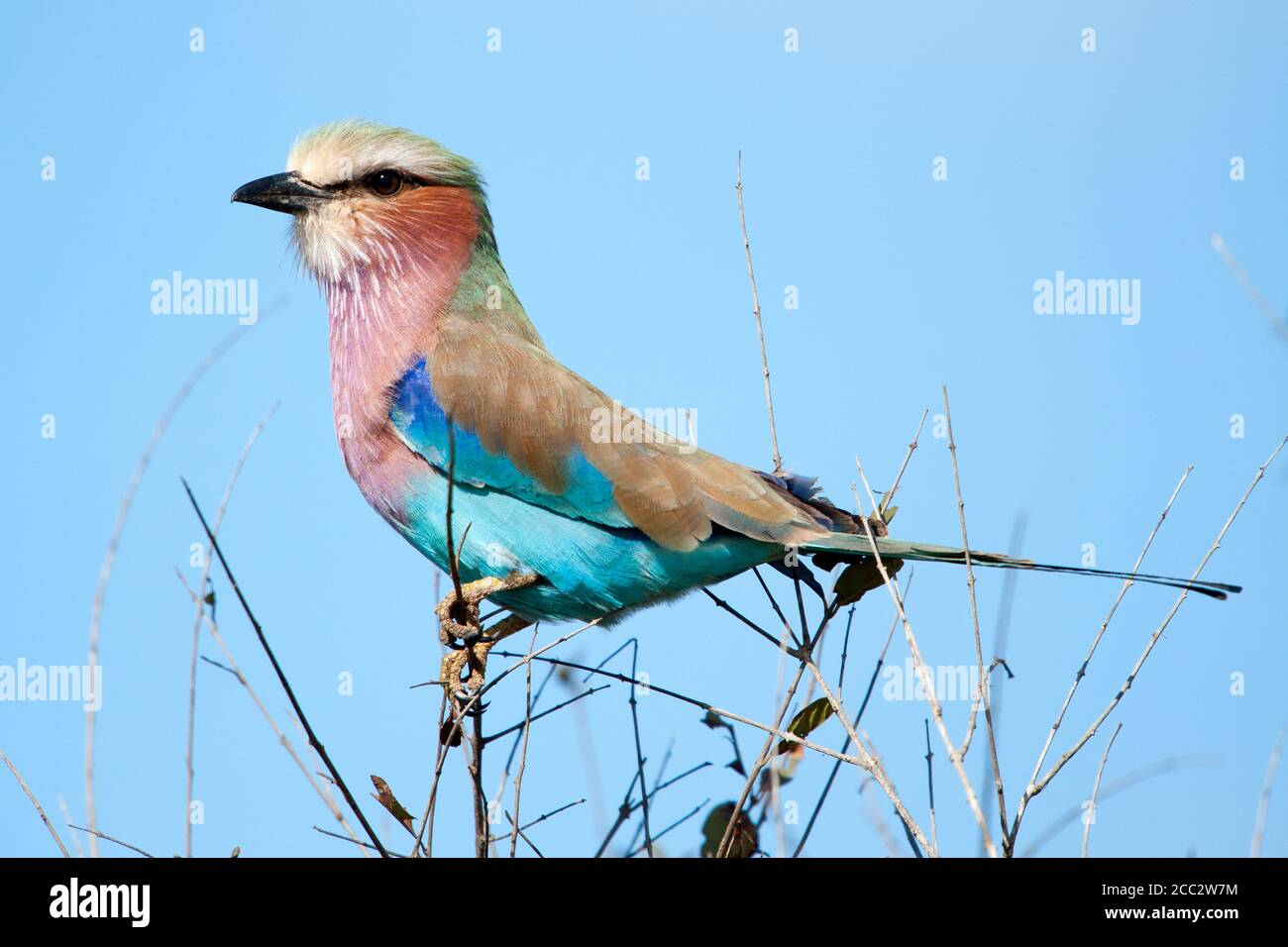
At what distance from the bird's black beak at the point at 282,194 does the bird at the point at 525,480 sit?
1.11ft

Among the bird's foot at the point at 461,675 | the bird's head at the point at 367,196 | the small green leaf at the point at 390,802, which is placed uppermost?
the bird's head at the point at 367,196

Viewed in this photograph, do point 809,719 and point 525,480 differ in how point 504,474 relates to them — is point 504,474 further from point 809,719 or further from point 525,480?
point 809,719

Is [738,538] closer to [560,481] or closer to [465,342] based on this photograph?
[560,481]

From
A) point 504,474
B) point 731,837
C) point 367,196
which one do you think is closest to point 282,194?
point 367,196

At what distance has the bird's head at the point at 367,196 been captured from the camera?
16.9 ft

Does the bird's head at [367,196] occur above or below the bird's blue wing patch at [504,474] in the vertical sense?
above

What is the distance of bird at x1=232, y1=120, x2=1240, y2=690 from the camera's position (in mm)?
4516

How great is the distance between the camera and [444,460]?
457 cm

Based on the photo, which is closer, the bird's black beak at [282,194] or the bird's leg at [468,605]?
the bird's leg at [468,605]

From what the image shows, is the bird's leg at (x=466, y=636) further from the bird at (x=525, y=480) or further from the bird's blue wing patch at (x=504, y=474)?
the bird's blue wing patch at (x=504, y=474)

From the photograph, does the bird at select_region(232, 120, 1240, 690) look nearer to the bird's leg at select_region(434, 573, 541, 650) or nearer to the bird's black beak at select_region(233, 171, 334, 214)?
the bird's leg at select_region(434, 573, 541, 650)

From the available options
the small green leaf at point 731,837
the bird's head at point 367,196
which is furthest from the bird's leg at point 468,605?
the bird's head at point 367,196
